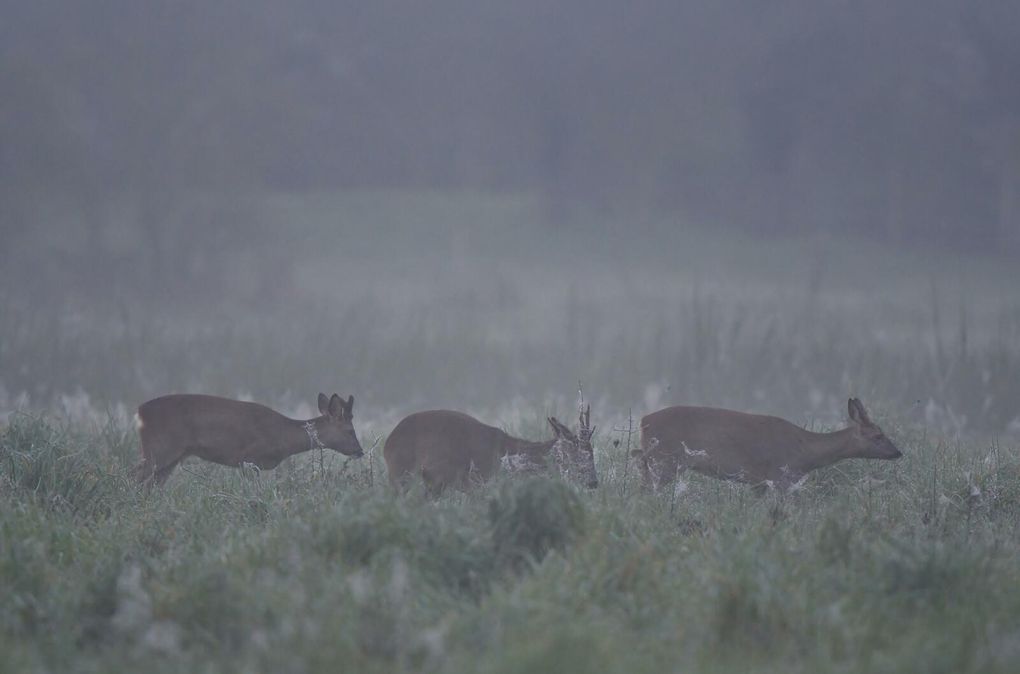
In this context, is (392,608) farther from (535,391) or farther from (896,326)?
A: (896,326)

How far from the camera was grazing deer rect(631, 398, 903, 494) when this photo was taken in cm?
1145

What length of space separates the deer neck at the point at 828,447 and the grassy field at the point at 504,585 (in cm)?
216

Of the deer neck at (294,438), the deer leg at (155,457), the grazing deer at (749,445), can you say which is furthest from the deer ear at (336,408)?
the grazing deer at (749,445)

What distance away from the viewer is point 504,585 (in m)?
7.21

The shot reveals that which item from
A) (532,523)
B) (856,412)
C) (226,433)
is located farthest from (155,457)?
(856,412)

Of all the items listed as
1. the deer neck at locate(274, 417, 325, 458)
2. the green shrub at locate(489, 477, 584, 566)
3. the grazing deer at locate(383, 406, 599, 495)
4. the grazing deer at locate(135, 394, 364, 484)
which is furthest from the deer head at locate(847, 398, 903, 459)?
the deer neck at locate(274, 417, 325, 458)

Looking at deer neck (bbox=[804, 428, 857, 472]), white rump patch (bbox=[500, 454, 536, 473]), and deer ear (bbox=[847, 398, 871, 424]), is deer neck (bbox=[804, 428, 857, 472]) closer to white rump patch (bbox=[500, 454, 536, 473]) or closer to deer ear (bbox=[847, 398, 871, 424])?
deer ear (bbox=[847, 398, 871, 424])

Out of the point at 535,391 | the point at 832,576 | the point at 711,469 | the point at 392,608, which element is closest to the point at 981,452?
the point at 711,469

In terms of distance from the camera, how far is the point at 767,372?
23.3m

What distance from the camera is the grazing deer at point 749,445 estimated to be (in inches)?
451

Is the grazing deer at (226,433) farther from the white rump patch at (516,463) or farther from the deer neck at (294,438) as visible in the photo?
the white rump patch at (516,463)

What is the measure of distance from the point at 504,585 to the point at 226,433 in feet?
17.7

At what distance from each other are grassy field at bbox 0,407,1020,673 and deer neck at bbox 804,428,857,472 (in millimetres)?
2158

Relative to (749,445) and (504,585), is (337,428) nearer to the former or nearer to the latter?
(749,445)
